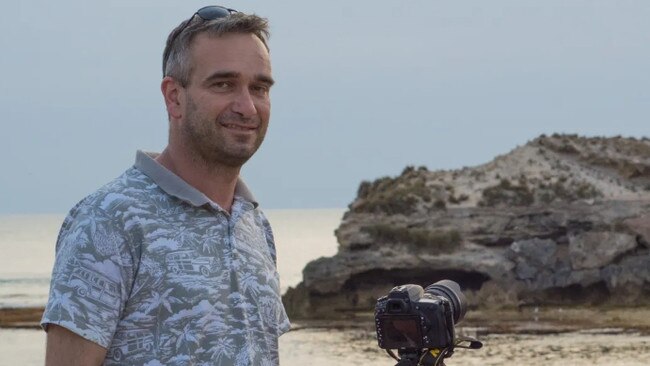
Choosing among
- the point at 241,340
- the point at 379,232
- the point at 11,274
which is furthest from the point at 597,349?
the point at 11,274

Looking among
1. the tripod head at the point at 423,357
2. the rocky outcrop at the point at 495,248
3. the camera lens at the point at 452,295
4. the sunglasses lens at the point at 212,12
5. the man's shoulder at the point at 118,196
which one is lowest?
the tripod head at the point at 423,357

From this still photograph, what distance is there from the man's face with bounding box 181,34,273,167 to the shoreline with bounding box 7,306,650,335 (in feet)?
83.1

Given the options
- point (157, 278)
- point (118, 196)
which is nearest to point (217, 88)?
point (118, 196)

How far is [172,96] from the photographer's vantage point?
3.32 metres

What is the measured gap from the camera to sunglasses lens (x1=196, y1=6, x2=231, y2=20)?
3.31 m

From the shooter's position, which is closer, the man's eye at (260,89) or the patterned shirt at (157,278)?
the patterned shirt at (157,278)

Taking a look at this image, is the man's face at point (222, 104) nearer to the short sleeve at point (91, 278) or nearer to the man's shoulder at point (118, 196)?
the man's shoulder at point (118, 196)

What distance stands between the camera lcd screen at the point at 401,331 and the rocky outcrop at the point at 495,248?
29.1 m

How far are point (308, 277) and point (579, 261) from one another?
22.5ft

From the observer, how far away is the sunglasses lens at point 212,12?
3.31 m

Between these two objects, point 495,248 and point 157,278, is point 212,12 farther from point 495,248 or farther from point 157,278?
point 495,248

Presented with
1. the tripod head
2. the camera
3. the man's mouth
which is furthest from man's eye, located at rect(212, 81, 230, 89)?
the tripod head

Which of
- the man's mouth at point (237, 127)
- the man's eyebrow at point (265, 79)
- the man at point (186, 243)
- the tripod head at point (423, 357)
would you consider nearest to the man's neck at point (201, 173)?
the man at point (186, 243)

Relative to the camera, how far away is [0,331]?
33.5 m
